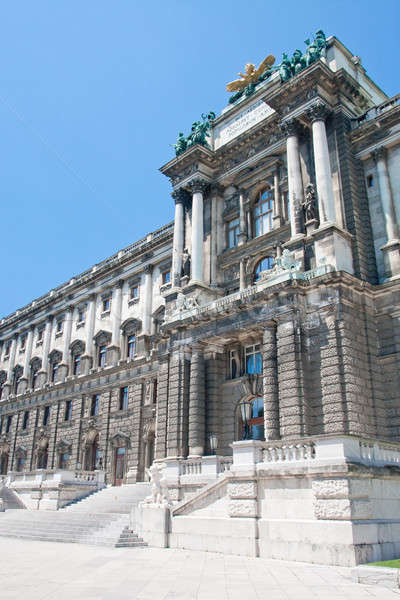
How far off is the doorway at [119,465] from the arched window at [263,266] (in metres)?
16.9

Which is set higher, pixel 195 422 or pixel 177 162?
pixel 177 162

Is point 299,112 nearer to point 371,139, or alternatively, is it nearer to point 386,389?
point 371,139

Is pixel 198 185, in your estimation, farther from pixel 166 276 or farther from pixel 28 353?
pixel 28 353

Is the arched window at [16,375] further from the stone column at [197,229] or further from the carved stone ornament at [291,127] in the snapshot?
the carved stone ornament at [291,127]

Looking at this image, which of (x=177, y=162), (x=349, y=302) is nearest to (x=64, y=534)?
(x=349, y=302)

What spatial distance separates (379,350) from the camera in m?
24.4

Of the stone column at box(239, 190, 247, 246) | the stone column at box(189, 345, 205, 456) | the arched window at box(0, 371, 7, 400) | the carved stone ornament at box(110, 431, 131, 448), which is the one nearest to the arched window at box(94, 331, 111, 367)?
the carved stone ornament at box(110, 431, 131, 448)

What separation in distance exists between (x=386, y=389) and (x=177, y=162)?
2013cm

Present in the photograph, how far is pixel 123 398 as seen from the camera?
132 feet

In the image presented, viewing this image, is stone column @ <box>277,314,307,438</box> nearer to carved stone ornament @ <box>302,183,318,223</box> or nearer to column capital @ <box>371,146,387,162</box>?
carved stone ornament @ <box>302,183,318,223</box>

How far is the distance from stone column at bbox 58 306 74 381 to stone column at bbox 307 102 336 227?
99.2ft

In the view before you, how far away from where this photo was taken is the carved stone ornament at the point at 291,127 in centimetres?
2883

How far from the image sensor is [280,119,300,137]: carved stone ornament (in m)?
28.8

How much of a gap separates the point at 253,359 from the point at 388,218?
32.7 feet
